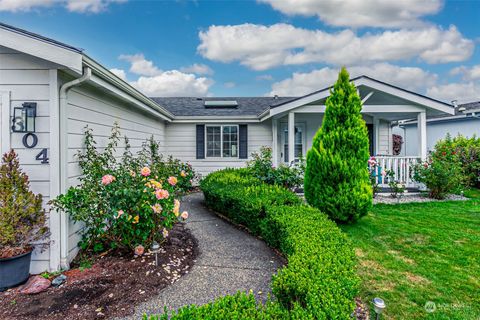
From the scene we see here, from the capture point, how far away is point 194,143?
33.5ft

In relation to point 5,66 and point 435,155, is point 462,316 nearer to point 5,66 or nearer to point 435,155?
point 5,66

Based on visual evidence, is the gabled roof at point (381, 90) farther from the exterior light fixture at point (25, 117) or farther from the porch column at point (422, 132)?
the exterior light fixture at point (25, 117)

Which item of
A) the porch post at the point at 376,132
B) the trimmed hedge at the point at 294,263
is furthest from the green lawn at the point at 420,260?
the porch post at the point at 376,132

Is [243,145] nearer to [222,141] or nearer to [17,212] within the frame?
[222,141]

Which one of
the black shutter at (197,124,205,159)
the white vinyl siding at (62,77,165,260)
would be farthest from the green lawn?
the black shutter at (197,124,205,159)

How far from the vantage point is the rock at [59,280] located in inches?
116

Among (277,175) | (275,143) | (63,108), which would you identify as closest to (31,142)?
(63,108)

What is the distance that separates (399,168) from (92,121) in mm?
8775

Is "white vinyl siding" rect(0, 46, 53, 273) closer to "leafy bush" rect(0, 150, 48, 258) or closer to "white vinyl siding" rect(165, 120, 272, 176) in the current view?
"leafy bush" rect(0, 150, 48, 258)

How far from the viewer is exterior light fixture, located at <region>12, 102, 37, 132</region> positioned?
317cm

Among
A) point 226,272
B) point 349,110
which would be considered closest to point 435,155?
point 349,110

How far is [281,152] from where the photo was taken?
1007 centimetres

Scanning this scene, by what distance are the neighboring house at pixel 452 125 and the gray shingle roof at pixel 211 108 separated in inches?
349

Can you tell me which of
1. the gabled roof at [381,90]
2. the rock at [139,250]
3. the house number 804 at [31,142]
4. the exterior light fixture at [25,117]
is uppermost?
the gabled roof at [381,90]
